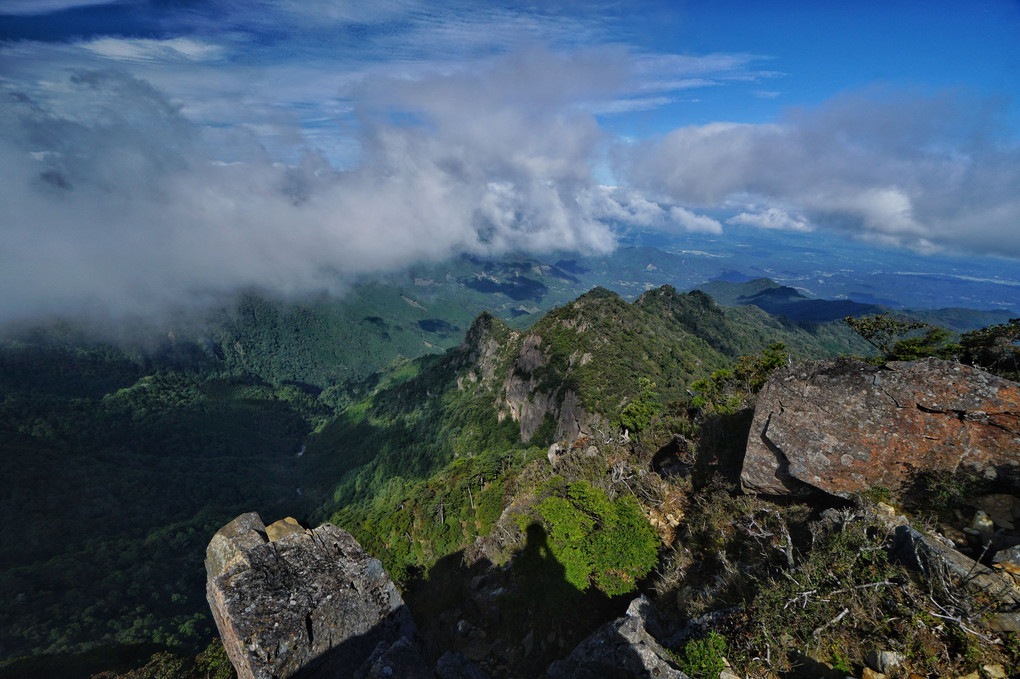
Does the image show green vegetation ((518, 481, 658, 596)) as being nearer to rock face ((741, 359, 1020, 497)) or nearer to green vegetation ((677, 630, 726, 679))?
rock face ((741, 359, 1020, 497))

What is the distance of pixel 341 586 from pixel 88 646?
3703 inches

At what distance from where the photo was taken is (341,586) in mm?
14648

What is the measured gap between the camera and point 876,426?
513 inches

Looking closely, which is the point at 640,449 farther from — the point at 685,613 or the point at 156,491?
the point at 156,491

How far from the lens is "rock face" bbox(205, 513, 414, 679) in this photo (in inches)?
495


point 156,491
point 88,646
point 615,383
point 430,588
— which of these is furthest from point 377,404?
point 430,588

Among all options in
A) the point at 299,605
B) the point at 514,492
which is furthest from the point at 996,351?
the point at 299,605

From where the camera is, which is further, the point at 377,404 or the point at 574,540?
the point at 377,404

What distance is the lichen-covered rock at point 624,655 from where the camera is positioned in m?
10.4

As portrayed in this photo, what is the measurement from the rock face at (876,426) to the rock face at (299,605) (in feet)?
48.9

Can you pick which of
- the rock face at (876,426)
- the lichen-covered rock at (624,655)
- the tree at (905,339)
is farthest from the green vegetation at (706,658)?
the tree at (905,339)

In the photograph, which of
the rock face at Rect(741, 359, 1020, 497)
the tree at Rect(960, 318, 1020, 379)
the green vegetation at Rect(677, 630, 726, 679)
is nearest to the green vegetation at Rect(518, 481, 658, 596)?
the rock face at Rect(741, 359, 1020, 497)

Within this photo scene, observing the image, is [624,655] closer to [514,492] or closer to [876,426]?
[876,426]

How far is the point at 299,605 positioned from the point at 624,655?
10.8 metres
